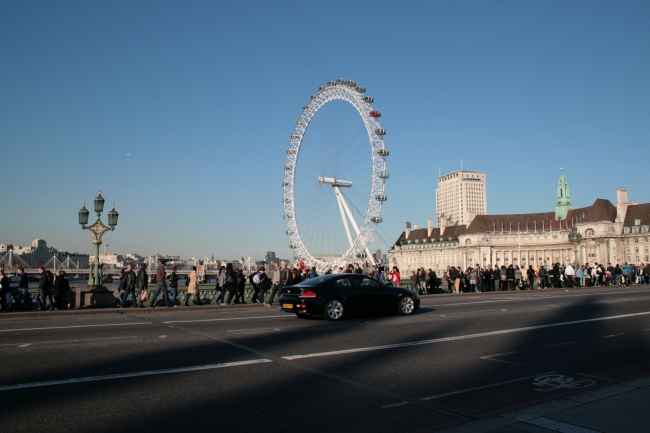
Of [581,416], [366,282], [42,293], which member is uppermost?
[366,282]

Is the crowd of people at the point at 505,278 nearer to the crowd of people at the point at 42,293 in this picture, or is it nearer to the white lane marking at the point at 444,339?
the white lane marking at the point at 444,339

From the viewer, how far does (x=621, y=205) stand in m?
132

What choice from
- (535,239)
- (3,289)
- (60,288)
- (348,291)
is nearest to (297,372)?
(348,291)

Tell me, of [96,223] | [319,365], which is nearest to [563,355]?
[319,365]

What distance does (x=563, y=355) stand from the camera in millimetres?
11711

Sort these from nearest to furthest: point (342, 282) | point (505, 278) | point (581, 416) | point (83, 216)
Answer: point (581, 416) < point (342, 282) < point (83, 216) < point (505, 278)

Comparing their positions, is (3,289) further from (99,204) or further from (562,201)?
(562,201)

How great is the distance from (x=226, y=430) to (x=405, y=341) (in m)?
7.45

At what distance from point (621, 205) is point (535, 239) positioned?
24.9 metres

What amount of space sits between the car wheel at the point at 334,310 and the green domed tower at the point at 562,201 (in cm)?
14602

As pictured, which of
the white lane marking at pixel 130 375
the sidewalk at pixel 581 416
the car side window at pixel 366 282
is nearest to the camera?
the sidewalk at pixel 581 416

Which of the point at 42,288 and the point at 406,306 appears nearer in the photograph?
the point at 406,306

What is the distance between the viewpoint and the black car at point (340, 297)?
57.9ft

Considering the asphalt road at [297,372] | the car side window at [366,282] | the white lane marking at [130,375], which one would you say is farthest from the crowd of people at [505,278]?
the white lane marking at [130,375]
